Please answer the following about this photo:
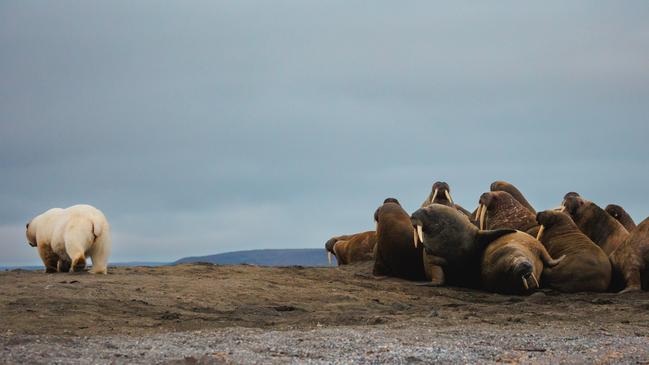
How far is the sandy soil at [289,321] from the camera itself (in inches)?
261

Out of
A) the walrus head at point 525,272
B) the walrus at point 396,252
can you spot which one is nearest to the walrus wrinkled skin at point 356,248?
the walrus at point 396,252

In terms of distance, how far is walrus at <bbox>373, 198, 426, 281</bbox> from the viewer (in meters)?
15.3

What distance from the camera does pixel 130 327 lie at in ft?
27.3

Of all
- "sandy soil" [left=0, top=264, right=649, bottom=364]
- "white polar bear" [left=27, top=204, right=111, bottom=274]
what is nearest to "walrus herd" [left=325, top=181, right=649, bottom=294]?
"sandy soil" [left=0, top=264, right=649, bottom=364]

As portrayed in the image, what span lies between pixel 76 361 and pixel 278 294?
218 inches

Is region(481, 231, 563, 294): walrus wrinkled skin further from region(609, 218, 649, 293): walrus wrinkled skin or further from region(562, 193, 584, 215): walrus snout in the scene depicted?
region(562, 193, 584, 215): walrus snout

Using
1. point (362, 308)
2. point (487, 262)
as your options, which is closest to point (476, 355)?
point (362, 308)

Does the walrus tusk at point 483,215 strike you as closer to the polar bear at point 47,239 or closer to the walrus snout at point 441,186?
the walrus snout at point 441,186

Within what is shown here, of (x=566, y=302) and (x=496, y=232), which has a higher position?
(x=496, y=232)

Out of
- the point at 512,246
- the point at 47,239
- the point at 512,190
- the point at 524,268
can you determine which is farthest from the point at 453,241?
the point at 47,239

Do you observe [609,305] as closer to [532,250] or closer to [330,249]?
[532,250]

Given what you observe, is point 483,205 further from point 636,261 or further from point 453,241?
point 636,261

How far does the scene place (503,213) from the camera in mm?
16141

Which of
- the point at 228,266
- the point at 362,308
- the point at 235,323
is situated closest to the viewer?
the point at 235,323
